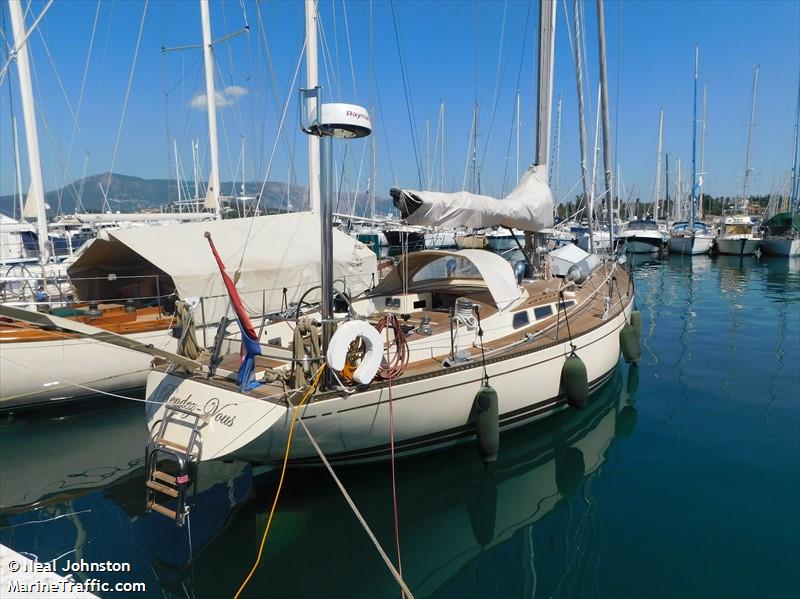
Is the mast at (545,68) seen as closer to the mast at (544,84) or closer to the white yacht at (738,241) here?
the mast at (544,84)

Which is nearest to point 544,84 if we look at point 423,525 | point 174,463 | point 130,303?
point 423,525

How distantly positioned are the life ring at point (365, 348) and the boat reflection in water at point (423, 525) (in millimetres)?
1513

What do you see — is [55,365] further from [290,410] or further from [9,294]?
[290,410]

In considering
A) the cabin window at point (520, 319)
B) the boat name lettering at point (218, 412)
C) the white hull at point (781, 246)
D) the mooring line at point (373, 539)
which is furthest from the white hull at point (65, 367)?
the white hull at point (781, 246)

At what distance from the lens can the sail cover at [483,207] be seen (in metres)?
7.89

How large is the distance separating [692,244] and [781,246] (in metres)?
5.30

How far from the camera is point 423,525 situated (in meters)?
5.82

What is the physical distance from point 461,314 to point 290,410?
10.6ft

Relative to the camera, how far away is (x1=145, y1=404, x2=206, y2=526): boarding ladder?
4934mm

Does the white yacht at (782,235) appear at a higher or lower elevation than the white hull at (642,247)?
higher

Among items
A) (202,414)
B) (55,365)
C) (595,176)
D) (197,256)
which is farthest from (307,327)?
(595,176)

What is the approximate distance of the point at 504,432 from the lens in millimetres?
7621

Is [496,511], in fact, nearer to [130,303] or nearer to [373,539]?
[373,539]

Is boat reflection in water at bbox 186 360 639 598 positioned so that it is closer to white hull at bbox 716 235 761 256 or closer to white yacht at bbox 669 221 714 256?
white hull at bbox 716 235 761 256
